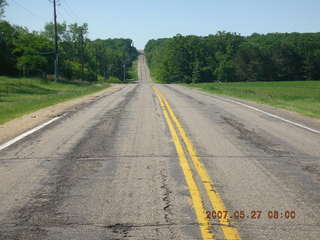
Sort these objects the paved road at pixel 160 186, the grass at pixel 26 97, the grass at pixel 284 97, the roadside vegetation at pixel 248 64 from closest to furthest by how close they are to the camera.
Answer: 1. the paved road at pixel 160 186
2. the grass at pixel 26 97
3. the grass at pixel 284 97
4. the roadside vegetation at pixel 248 64

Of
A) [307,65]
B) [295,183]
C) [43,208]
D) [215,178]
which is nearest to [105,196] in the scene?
[43,208]

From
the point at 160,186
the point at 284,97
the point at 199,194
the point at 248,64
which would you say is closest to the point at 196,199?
the point at 199,194

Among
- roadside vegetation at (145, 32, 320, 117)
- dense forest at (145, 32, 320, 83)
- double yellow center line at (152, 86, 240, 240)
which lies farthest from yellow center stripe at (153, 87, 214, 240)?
dense forest at (145, 32, 320, 83)

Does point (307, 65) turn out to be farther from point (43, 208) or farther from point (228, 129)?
point (43, 208)

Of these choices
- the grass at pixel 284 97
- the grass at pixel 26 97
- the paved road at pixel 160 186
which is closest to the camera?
the paved road at pixel 160 186

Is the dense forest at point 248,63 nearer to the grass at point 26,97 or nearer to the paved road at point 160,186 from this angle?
the grass at point 26,97

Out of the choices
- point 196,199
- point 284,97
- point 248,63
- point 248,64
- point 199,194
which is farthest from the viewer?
point 248,63

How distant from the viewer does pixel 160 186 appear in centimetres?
621

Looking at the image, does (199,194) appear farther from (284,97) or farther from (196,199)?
(284,97)

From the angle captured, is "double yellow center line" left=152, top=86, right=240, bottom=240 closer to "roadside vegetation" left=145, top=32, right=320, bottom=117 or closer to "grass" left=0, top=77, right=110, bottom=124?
"grass" left=0, top=77, right=110, bottom=124

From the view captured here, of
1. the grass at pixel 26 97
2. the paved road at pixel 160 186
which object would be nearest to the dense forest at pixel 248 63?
the grass at pixel 26 97

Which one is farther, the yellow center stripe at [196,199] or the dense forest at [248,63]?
the dense forest at [248,63]

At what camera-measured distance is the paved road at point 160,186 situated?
457cm

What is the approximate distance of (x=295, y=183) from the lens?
6461 millimetres
